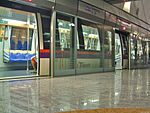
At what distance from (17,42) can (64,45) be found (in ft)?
8.47

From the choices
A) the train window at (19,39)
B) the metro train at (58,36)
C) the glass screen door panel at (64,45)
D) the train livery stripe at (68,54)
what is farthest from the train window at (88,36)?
the train window at (19,39)

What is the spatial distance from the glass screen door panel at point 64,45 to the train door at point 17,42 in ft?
4.73

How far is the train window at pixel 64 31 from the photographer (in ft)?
32.3

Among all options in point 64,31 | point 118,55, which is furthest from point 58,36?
point 118,55

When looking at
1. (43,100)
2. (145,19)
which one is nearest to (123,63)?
(145,19)

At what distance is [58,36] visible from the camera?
9.84 m

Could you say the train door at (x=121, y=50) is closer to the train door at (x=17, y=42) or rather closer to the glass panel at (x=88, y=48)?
the glass panel at (x=88, y=48)

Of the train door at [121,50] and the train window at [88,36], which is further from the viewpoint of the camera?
the train door at [121,50]

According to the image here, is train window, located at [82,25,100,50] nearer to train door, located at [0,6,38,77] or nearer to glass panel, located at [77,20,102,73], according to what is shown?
glass panel, located at [77,20,102,73]

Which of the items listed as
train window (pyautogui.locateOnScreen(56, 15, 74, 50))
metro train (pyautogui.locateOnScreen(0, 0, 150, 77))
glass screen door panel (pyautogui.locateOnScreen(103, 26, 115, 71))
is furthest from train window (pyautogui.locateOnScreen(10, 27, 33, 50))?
glass screen door panel (pyautogui.locateOnScreen(103, 26, 115, 71))

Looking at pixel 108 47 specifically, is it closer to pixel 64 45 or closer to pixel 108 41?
pixel 108 41

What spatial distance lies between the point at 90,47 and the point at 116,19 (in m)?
3.68

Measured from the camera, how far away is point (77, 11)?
1084 cm

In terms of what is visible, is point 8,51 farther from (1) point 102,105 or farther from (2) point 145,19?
(2) point 145,19
